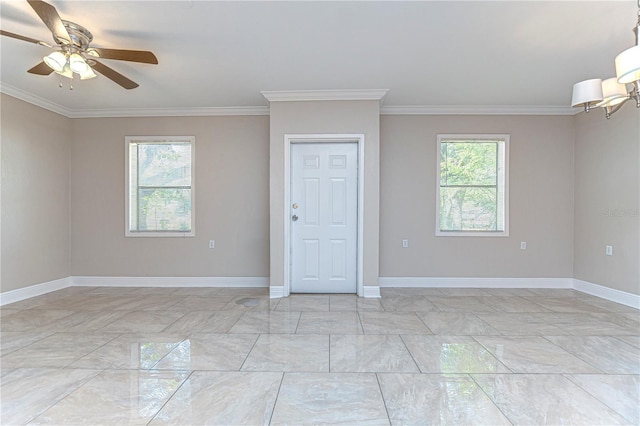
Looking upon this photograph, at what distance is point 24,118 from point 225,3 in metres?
3.68

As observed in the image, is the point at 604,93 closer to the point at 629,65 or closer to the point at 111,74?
the point at 629,65

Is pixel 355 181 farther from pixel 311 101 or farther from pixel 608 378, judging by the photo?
pixel 608 378

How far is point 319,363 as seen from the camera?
231cm

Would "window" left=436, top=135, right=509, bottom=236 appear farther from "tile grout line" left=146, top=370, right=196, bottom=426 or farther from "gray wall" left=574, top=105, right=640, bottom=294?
"tile grout line" left=146, top=370, right=196, bottom=426

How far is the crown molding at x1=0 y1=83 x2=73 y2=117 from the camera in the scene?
3.89 metres

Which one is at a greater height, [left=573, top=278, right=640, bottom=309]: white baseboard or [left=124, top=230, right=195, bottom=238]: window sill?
[left=124, top=230, right=195, bottom=238]: window sill

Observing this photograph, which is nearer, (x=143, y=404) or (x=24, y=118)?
(x=143, y=404)

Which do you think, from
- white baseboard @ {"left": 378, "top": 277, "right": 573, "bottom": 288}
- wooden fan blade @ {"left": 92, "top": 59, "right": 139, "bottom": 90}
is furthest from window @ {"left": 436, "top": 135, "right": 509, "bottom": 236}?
wooden fan blade @ {"left": 92, "top": 59, "right": 139, "bottom": 90}

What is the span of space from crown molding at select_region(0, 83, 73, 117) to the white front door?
3502mm

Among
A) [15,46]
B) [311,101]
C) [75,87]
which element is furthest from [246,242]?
[15,46]

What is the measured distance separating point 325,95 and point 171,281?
3.59 meters

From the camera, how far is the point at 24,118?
4.16m

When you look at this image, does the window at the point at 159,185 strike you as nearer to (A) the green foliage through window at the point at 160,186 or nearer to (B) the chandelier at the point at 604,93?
(A) the green foliage through window at the point at 160,186

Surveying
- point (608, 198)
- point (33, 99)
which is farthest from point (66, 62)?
point (608, 198)
